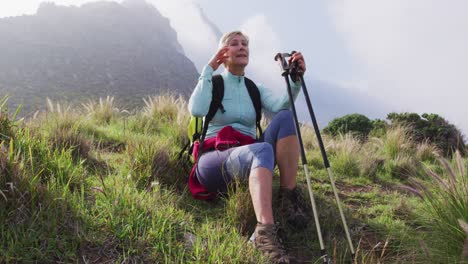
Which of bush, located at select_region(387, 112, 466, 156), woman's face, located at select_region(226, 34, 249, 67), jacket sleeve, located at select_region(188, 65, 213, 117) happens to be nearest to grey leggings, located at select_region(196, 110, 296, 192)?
jacket sleeve, located at select_region(188, 65, 213, 117)

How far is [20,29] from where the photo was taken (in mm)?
98812

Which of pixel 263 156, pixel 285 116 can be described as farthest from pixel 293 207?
pixel 285 116

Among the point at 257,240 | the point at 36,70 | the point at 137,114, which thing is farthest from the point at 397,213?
the point at 36,70

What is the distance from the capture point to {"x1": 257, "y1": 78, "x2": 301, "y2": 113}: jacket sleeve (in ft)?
12.0

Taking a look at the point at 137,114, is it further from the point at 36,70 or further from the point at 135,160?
the point at 36,70

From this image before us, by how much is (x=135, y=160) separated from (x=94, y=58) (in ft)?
338

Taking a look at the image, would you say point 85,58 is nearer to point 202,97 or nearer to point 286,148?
point 202,97

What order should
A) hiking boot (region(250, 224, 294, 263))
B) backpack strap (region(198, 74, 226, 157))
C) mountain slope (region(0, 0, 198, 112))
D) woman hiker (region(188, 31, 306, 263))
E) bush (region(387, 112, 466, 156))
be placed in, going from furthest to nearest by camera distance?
mountain slope (region(0, 0, 198, 112))
bush (region(387, 112, 466, 156))
backpack strap (region(198, 74, 226, 157))
woman hiker (region(188, 31, 306, 263))
hiking boot (region(250, 224, 294, 263))

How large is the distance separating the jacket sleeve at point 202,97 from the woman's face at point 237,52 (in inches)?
16.8

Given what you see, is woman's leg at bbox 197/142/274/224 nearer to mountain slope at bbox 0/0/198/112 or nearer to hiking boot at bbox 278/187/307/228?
hiking boot at bbox 278/187/307/228

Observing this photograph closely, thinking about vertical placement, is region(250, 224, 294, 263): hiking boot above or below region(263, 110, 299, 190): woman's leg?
below

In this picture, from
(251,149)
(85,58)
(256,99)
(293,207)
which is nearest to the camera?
(251,149)

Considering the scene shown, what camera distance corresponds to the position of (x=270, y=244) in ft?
7.86

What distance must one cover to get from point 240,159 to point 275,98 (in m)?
1.21
